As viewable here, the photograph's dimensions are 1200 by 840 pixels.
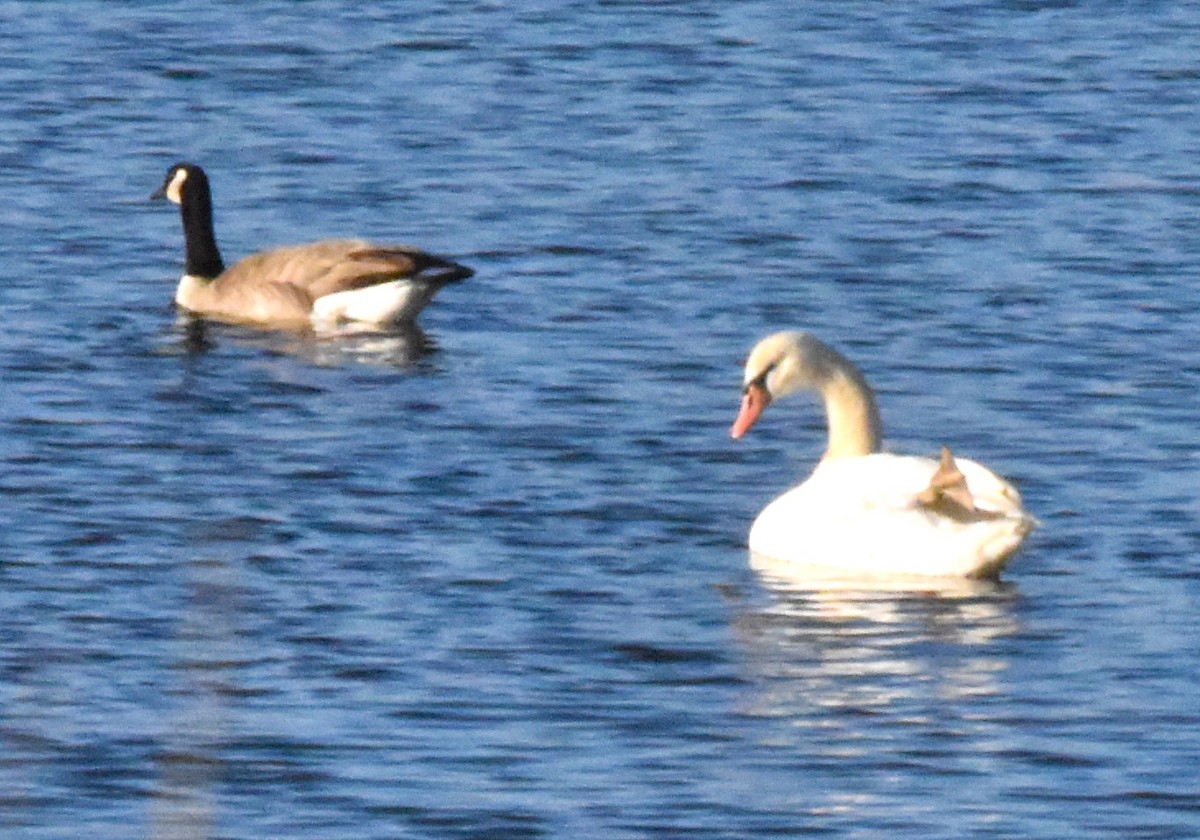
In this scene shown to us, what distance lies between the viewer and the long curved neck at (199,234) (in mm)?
19312

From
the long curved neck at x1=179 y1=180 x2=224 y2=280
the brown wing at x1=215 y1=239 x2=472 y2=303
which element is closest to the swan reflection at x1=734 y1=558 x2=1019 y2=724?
the brown wing at x1=215 y1=239 x2=472 y2=303

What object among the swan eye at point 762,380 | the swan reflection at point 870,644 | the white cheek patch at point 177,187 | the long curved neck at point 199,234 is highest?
the swan eye at point 762,380

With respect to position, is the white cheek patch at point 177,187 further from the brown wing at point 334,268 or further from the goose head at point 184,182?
the brown wing at point 334,268

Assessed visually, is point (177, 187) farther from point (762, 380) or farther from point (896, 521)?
point (896, 521)

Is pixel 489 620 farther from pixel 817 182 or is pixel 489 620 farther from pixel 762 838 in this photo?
pixel 817 182

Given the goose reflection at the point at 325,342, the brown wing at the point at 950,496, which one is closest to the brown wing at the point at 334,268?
the goose reflection at the point at 325,342

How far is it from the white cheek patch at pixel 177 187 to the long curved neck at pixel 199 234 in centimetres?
4

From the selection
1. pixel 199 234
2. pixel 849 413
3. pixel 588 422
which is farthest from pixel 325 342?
pixel 849 413

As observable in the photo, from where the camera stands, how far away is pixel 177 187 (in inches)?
782

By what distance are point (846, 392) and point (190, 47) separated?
13.6m

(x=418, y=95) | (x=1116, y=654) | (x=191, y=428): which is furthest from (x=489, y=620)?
(x=418, y=95)

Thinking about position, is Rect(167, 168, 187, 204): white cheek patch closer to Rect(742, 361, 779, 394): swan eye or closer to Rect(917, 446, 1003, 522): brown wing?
Rect(742, 361, 779, 394): swan eye

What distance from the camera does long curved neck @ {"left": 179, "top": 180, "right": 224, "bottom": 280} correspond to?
63.4ft

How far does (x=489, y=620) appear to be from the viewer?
11.7 m
